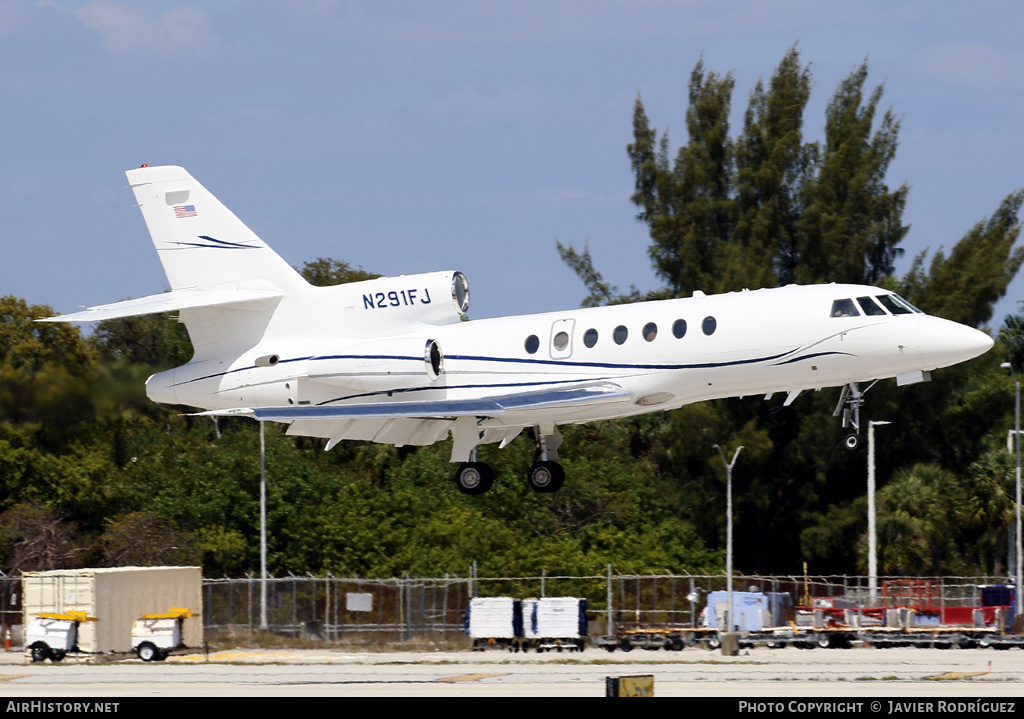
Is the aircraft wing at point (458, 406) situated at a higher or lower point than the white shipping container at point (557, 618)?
higher

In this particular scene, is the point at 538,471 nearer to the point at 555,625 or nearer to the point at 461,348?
the point at 461,348

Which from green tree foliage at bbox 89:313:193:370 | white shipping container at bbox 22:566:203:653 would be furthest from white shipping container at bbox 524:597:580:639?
green tree foliage at bbox 89:313:193:370

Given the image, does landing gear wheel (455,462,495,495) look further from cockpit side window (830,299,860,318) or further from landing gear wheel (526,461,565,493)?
cockpit side window (830,299,860,318)

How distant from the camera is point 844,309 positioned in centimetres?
2512

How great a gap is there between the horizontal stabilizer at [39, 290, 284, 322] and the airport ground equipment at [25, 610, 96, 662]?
1009 cm

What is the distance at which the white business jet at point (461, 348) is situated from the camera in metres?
25.1

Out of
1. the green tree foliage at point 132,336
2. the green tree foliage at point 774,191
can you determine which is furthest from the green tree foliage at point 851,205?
the green tree foliage at point 132,336

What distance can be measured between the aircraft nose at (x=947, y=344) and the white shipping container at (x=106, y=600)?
20.6m

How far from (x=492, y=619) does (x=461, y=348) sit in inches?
481

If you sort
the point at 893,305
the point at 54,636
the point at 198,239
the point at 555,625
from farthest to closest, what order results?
the point at 555,625
the point at 54,636
the point at 198,239
the point at 893,305

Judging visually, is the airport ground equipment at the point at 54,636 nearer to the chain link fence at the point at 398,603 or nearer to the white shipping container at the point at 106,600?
the white shipping container at the point at 106,600

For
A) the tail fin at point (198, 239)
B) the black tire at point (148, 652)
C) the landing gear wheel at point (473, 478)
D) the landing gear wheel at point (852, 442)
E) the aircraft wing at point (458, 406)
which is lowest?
the black tire at point (148, 652)

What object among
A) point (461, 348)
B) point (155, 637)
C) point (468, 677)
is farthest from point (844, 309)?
point (155, 637)

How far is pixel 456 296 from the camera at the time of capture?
28.0 metres
